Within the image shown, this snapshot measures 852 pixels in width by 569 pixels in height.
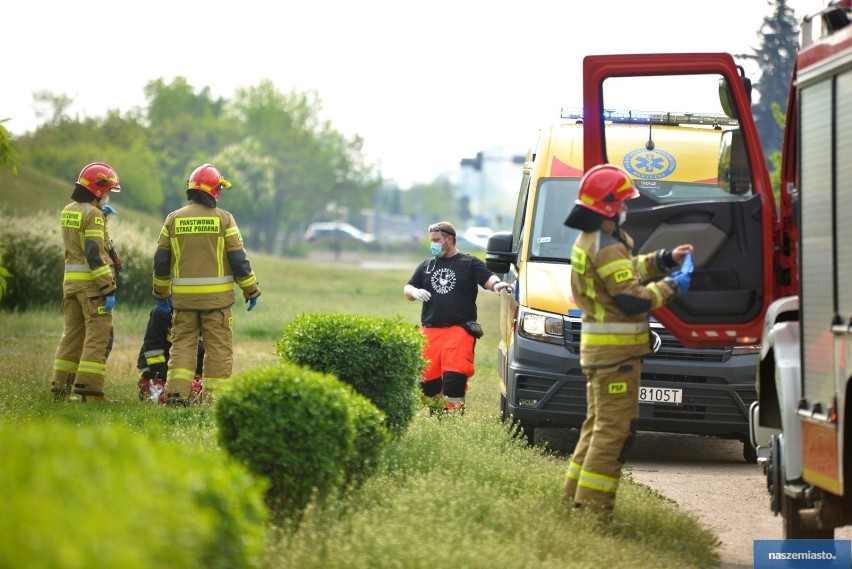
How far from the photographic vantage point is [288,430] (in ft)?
21.8

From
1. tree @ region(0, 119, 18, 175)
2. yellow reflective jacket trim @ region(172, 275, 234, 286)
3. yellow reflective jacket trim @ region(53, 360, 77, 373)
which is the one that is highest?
tree @ region(0, 119, 18, 175)

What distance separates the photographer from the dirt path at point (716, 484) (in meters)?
8.02

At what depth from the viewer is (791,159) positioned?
7.43m

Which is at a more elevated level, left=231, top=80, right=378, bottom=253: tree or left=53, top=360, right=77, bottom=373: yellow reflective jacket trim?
left=231, top=80, right=378, bottom=253: tree

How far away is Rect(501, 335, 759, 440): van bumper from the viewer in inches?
404

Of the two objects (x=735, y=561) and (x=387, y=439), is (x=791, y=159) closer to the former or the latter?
(x=735, y=561)

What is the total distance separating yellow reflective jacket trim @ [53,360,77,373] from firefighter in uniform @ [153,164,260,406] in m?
1.29

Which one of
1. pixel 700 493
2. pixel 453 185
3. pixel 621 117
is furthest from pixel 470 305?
pixel 453 185

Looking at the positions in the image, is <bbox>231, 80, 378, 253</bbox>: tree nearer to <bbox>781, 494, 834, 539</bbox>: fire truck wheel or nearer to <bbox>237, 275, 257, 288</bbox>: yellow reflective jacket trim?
<bbox>237, 275, 257, 288</bbox>: yellow reflective jacket trim

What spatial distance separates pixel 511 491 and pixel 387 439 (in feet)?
2.66

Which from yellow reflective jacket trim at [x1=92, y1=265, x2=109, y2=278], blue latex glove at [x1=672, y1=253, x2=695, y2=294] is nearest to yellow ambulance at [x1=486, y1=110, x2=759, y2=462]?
blue latex glove at [x1=672, y1=253, x2=695, y2=294]

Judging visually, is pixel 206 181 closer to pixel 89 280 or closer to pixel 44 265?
pixel 89 280

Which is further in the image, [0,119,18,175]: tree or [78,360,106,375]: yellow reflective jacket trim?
[78,360,106,375]: yellow reflective jacket trim

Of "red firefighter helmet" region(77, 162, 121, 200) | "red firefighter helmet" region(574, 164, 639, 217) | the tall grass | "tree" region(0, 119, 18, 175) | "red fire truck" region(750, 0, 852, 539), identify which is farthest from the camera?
"red firefighter helmet" region(77, 162, 121, 200)
